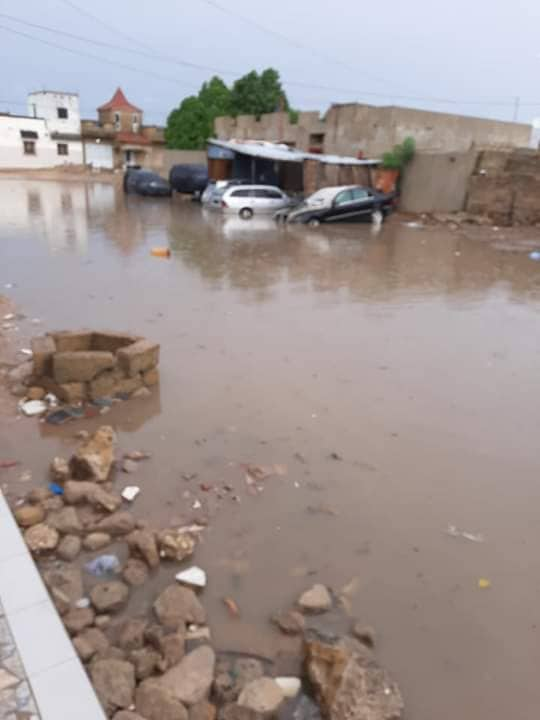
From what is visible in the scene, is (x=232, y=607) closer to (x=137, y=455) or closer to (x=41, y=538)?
(x=41, y=538)

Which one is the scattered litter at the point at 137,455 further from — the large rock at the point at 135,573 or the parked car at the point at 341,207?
the parked car at the point at 341,207

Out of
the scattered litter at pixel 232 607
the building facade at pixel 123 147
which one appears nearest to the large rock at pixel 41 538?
the scattered litter at pixel 232 607

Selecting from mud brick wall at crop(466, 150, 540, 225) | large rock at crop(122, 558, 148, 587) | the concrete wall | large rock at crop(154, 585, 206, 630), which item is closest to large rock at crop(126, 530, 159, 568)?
large rock at crop(122, 558, 148, 587)

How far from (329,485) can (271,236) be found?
1429 centimetres

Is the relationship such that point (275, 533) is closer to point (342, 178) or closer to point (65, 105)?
point (342, 178)

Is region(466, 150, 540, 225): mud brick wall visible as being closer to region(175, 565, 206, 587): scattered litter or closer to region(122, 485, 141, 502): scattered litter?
region(122, 485, 141, 502): scattered litter

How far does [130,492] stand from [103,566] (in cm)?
79

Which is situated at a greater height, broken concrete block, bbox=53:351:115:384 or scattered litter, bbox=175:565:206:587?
broken concrete block, bbox=53:351:115:384

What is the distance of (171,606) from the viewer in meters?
3.04

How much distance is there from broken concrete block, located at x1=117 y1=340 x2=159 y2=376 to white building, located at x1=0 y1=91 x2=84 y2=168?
51235mm

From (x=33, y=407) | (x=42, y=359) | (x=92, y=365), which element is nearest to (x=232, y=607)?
(x=92, y=365)

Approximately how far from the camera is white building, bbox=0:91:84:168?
48.7m

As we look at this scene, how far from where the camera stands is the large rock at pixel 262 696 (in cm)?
253

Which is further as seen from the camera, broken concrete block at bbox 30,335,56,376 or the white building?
the white building
